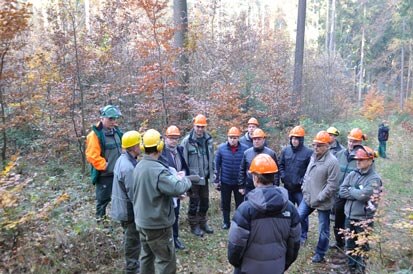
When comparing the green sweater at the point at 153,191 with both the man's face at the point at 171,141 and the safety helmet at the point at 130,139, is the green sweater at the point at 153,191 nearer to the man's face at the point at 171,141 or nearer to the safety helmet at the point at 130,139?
the safety helmet at the point at 130,139

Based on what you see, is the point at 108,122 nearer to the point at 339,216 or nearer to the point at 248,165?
the point at 248,165

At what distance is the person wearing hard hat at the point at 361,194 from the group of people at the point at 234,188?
0.01 meters

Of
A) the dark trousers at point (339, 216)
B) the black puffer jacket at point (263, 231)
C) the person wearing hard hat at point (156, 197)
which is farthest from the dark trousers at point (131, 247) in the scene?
the dark trousers at point (339, 216)

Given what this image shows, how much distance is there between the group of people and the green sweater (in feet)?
0.04

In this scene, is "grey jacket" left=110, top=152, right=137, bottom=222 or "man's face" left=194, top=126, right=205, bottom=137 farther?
"man's face" left=194, top=126, right=205, bottom=137

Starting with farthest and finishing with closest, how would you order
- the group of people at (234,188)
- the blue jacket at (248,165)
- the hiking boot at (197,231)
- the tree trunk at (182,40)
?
the tree trunk at (182,40), the hiking boot at (197,231), the blue jacket at (248,165), the group of people at (234,188)

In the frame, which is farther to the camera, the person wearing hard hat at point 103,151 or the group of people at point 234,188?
the person wearing hard hat at point 103,151

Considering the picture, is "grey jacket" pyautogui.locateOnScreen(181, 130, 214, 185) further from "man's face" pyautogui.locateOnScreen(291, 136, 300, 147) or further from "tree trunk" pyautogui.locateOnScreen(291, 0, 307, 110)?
"tree trunk" pyautogui.locateOnScreen(291, 0, 307, 110)

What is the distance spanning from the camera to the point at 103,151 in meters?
5.96

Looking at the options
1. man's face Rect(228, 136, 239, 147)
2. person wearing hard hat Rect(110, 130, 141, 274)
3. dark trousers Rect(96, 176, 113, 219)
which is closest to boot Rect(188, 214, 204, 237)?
man's face Rect(228, 136, 239, 147)

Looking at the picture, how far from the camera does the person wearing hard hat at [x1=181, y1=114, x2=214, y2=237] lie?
273 inches

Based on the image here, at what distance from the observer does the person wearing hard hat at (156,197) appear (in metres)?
4.22

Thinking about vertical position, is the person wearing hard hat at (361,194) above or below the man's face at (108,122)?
below

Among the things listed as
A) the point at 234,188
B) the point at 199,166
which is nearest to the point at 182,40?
the point at 199,166
